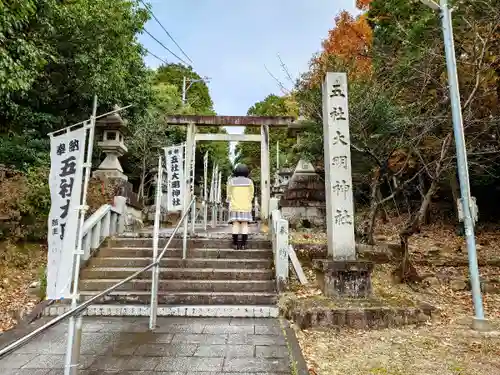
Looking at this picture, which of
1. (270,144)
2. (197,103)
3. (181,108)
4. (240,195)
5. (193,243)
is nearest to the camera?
(240,195)

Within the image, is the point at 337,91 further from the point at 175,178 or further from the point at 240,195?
the point at 175,178

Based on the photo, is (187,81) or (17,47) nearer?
(17,47)

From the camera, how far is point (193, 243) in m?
7.38

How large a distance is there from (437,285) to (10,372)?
713 centimetres

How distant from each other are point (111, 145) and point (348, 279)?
714cm

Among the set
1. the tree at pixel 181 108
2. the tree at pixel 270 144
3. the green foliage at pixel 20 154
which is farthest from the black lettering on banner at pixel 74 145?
the tree at pixel 270 144

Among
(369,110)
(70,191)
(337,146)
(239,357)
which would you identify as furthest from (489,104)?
(70,191)

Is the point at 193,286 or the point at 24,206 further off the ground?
the point at 24,206

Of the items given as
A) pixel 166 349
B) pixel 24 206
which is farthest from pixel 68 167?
pixel 24 206

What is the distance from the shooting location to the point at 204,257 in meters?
7.02

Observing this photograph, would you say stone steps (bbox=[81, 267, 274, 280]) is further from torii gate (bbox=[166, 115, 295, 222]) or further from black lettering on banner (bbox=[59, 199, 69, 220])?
torii gate (bbox=[166, 115, 295, 222])

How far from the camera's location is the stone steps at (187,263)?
6.67 meters

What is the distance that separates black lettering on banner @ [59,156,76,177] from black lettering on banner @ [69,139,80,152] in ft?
0.26

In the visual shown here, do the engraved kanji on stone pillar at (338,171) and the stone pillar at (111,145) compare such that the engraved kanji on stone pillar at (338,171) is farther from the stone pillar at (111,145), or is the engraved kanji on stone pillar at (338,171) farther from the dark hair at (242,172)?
the stone pillar at (111,145)
